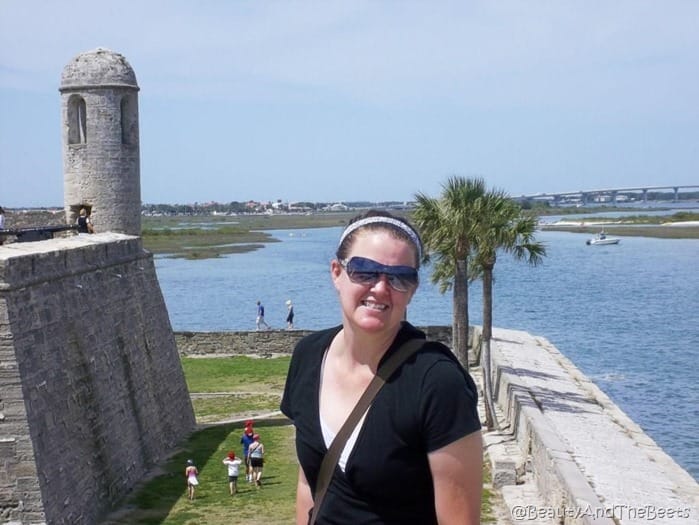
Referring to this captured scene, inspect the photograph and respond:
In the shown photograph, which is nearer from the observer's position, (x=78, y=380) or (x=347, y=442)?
(x=347, y=442)

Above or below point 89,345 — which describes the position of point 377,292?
above

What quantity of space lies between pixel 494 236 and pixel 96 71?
8.23 m

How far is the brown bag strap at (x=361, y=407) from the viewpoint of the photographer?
2996 millimetres

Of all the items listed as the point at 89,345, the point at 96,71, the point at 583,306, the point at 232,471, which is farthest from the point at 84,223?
the point at 583,306

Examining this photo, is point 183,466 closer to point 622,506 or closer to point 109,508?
→ point 109,508

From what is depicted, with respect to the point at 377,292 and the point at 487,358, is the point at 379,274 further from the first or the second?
the point at 487,358

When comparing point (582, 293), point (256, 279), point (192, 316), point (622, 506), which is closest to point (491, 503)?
point (622, 506)

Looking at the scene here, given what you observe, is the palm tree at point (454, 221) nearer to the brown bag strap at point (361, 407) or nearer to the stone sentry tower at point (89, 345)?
the stone sentry tower at point (89, 345)

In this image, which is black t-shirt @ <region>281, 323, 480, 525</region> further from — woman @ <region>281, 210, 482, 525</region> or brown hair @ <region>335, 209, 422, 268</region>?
brown hair @ <region>335, 209, 422, 268</region>

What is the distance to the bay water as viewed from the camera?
2631 centimetres

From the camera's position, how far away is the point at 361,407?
3.00 meters

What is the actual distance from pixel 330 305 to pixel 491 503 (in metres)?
39.1

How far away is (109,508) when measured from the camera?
13141mm

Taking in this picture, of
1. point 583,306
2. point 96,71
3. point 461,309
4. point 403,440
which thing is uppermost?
point 96,71
